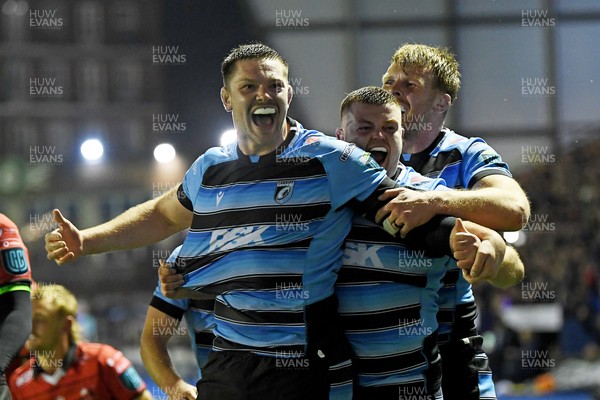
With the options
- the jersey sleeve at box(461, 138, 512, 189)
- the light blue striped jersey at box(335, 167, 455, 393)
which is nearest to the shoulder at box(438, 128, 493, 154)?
the jersey sleeve at box(461, 138, 512, 189)

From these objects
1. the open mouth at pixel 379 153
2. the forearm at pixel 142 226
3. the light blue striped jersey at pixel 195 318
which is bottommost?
the light blue striped jersey at pixel 195 318

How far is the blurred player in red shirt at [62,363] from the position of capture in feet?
12.2

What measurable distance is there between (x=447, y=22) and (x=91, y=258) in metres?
4.28

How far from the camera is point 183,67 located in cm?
859

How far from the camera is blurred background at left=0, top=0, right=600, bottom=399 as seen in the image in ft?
23.6

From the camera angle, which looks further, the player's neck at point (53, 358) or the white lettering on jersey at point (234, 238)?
the player's neck at point (53, 358)

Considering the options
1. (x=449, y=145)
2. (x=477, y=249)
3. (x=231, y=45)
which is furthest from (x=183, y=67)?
(x=477, y=249)

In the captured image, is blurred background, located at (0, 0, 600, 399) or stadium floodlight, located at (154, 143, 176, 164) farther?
stadium floodlight, located at (154, 143, 176, 164)

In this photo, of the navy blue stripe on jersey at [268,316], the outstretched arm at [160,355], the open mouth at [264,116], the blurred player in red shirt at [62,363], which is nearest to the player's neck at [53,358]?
the blurred player in red shirt at [62,363]

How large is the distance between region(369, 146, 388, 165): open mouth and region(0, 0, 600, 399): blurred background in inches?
135

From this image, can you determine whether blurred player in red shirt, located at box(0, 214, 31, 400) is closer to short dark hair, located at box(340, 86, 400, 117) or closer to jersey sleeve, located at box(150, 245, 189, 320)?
jersey sleeve, located at box(150, 245, 189, 320)

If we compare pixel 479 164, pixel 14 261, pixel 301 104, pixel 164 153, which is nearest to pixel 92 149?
pixel 164 153

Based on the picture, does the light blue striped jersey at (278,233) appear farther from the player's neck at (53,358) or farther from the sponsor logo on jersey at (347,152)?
Result: the player's neck at (53,358)

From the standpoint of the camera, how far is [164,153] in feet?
31.0
